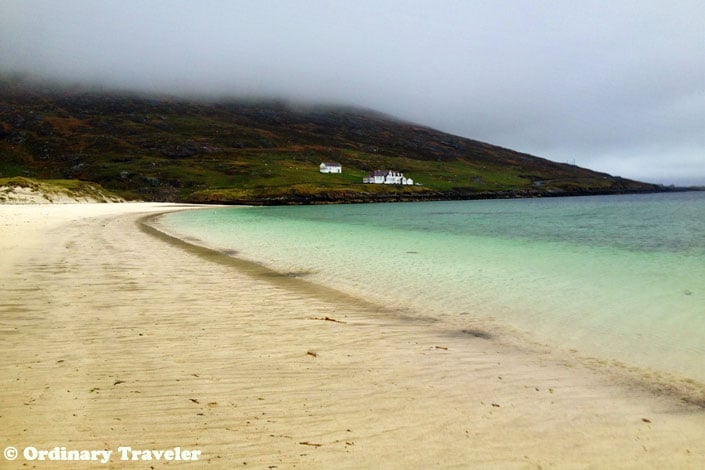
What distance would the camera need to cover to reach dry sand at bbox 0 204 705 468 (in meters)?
4.84

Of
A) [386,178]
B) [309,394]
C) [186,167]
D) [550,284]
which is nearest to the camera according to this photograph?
[309,394]

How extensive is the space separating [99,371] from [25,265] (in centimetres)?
1237

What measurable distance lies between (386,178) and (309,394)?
165 m

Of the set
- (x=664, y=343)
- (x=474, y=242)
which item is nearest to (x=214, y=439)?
(x=664, y=343)

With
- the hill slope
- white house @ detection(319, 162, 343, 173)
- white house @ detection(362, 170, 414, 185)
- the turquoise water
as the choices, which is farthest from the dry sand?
white house @ detection(319, 162, 343, 173)

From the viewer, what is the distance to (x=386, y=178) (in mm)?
168375

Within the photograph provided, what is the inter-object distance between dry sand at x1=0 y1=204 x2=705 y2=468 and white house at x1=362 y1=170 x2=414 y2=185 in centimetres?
15733

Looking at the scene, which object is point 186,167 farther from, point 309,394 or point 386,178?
point 309,394

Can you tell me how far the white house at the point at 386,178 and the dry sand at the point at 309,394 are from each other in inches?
6194

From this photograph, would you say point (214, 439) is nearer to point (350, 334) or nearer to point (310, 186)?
point (350, 334)

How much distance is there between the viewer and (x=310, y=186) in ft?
452

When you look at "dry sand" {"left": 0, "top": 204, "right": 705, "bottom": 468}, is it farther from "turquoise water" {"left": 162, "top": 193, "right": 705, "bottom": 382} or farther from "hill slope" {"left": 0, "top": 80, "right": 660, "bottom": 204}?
"hill slope" {"left": 0, "top": 80, "right": 660, "bottom": 204}

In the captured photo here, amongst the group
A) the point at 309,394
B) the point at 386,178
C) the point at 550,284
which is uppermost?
the point at 386,178

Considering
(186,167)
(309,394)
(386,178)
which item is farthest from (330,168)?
(309,394)
